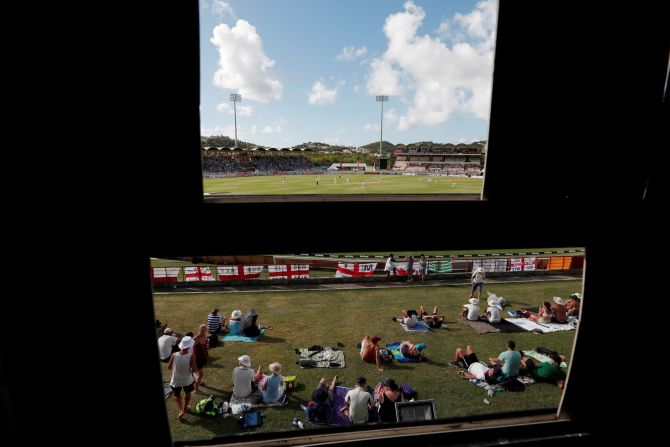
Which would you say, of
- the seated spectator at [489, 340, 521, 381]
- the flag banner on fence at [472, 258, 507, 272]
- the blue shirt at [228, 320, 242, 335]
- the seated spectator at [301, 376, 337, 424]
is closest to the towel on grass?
the blue shirt at [228, 320, 242, 335]

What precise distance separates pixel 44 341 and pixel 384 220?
3223 mm

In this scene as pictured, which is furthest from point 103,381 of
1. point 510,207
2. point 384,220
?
point 510,207

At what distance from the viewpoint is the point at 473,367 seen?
22.6 ft

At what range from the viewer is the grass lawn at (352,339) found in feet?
19.7

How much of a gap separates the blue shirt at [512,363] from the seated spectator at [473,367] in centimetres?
28

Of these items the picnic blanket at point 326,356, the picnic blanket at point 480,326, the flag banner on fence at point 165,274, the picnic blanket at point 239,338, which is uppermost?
the flag banner on fence at point 165,274

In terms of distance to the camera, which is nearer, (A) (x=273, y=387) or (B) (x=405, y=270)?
(A) (x=273, y=387)

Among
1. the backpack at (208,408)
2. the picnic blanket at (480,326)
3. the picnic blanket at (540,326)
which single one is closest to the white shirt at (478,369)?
the picnic blanket at (480,326)

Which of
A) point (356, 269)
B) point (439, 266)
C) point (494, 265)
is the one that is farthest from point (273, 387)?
point (494, 265)

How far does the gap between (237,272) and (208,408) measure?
7010mm

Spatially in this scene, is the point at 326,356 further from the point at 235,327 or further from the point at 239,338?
the point at 235,327

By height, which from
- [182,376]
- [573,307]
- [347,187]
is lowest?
[573,307]

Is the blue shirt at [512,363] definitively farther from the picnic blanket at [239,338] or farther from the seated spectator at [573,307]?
the picnic blanket at [239,338]

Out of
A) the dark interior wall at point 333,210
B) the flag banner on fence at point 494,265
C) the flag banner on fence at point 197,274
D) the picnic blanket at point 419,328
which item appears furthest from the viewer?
the flag banner on fence at point 494,265
